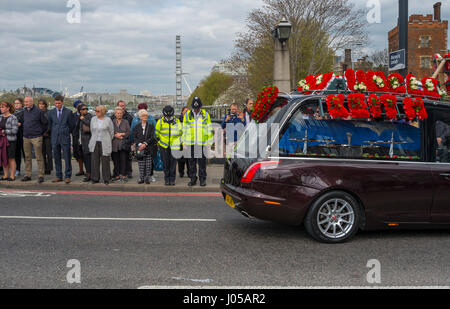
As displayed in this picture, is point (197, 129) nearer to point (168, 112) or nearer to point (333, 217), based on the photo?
point (168, 112)

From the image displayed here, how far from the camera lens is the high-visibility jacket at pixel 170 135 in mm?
10680

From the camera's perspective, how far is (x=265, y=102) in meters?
6.68

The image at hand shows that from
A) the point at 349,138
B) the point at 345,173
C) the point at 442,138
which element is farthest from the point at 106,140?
the point at 442,138

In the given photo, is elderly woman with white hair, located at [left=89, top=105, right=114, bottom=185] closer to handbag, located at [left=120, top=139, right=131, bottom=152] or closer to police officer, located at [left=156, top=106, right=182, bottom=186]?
handbag, located at [left=120, top=139, right=131, bottom=152]

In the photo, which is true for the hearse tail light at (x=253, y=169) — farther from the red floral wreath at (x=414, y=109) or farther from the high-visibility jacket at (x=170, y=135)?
the high-visibility jacket at (x=170, y=135)

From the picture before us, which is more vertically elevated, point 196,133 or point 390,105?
point 390,105

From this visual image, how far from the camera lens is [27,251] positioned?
563cm

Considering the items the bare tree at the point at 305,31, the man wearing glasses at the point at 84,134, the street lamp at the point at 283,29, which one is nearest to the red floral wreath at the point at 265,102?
the man wearing glasses at the point at 84,134

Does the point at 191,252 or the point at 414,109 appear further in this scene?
the point at 414,109

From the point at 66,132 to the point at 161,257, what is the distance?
22.6 ft

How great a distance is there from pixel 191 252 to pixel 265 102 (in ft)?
8.19

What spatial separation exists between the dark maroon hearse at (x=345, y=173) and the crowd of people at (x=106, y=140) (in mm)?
4458

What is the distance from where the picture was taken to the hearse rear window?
6039mm

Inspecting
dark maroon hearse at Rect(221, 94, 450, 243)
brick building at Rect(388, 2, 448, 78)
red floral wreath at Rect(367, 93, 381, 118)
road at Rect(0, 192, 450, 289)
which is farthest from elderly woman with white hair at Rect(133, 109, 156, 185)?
brick building at Rect(388, 2, 448, 78)
